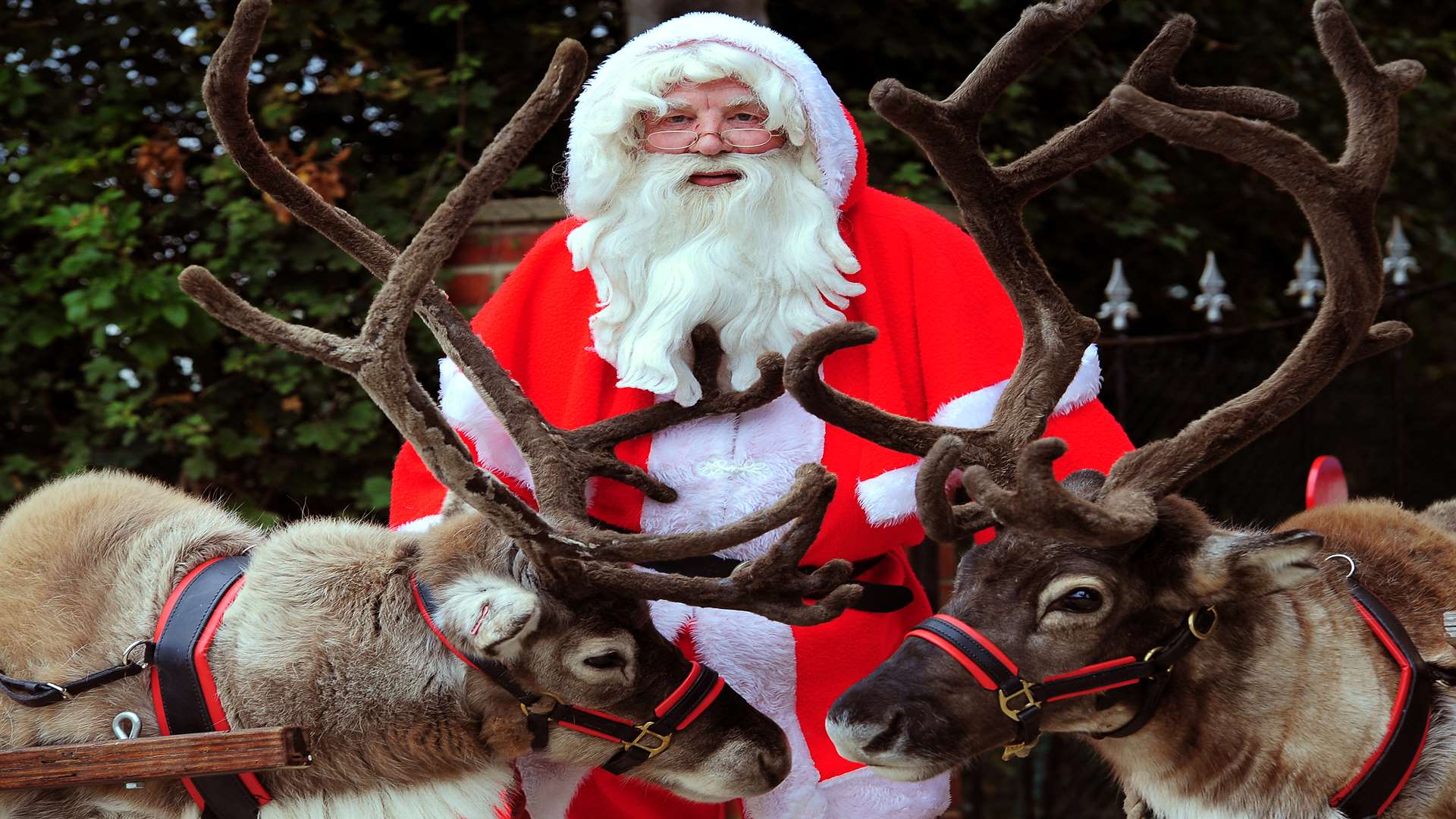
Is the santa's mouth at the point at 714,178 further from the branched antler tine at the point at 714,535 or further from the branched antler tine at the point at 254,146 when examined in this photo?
the branched antler tine at the point at 714,535

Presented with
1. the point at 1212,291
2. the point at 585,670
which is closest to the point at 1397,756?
the point at 585,670

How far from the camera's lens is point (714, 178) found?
321 centimetres

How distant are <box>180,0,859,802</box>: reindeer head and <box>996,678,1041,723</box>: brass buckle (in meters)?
0.36

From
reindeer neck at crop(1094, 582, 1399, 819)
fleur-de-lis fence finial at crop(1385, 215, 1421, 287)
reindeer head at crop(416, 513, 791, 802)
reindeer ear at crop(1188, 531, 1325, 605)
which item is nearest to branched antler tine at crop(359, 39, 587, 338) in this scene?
reindeer head at crop(416, 513, 791, 802)

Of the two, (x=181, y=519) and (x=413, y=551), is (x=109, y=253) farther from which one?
(x=413, y=551)

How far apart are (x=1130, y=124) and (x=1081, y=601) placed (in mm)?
999

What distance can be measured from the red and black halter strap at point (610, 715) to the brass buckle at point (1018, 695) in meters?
0.57

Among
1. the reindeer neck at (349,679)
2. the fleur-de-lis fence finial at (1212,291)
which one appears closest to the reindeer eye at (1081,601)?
the reindeer neck at (349,679)

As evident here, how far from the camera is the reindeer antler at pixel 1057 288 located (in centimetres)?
245

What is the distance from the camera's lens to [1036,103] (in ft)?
19.7

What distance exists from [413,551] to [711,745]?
71 cm

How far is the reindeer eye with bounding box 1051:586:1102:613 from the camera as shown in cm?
252

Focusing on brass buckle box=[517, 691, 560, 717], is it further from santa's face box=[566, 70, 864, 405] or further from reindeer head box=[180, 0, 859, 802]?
santa's face box=[566, 70, 864, 405]

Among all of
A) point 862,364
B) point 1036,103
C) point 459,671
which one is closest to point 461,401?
point 459,671
